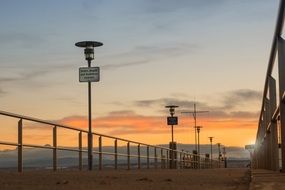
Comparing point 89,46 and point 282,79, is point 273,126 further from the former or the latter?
point 89,46

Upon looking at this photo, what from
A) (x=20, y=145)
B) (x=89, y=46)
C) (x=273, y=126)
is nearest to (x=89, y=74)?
(x=89, y=46)

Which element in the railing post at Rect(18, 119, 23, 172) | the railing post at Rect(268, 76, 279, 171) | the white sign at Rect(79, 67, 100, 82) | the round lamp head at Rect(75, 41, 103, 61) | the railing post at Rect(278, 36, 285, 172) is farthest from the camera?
the round lamp head at Rect(75, 41, 103, 61)

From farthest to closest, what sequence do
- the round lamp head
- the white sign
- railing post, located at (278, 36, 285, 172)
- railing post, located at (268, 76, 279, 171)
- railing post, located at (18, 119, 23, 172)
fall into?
the round lamp head → the white sign → railing post, located at (18, 119, 23, 172) → railing post, located at (268, 76, 279, 171) → railing post, located at (278, 36, 285, 172)

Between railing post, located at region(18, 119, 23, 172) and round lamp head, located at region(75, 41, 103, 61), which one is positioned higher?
round lamp head, located at region(75, 41, 103, 61)

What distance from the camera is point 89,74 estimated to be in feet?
75.3

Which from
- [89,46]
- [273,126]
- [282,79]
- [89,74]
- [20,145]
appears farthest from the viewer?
[89,46]

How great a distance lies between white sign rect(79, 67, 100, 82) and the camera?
22875 millimetres

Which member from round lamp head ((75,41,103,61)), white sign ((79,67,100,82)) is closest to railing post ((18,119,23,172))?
white sign ((79,67,100,82))

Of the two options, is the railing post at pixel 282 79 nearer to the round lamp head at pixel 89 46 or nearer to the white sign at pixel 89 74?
the white sign at pixel 89 74

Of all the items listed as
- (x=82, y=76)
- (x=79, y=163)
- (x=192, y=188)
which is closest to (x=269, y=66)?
(x=192, y=188)

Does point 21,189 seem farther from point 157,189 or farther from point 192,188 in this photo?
point 192,188

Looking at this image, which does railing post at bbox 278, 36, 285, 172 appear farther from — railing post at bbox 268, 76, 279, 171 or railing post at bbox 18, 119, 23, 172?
railing post at bbox 18, 119, 23, 172

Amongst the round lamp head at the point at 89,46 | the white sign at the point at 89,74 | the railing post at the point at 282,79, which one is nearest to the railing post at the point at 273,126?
the railing post at the point at 282,79

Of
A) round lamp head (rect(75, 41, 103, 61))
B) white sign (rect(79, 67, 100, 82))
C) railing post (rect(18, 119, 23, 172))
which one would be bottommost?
railing post (rect(18, 119, 23, 172))
